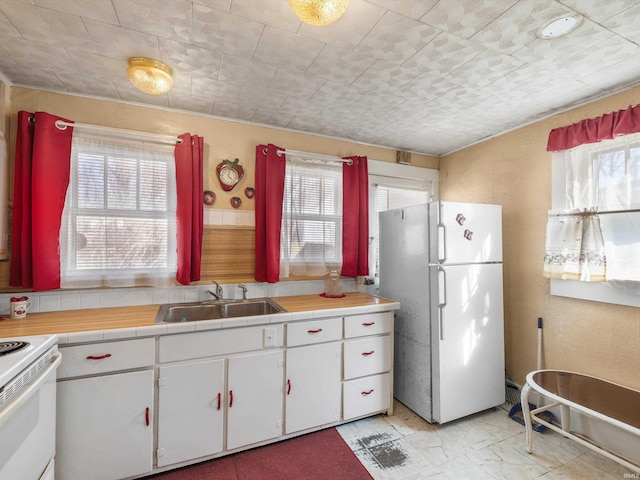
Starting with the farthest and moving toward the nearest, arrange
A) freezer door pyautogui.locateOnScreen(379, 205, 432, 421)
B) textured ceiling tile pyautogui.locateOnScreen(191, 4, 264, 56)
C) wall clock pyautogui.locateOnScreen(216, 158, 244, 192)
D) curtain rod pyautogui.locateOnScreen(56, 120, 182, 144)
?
wall clock pyautogui.locateOnScreen(216, 158, 244, 192) → freezer door pyautogui.locateOnScreen(379, 205, 432, 421) → curtain rod pyautogui.locateOnScreen(56, 120, 182, 144) → textured ceiling tile pyautogui.locateOnScreen(191, 4, 264, 56)

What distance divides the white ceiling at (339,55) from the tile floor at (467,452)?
2474mm

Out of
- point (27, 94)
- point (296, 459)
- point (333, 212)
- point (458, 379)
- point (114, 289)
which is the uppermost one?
point (27, 94)

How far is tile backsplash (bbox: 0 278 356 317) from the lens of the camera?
6.65 ft

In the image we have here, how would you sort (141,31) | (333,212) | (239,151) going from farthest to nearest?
1. (333,212)
2. (239,151)
3. (141,31)

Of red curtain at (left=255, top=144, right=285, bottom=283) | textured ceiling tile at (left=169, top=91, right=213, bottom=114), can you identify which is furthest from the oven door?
textured ceiling tile at (left=169, top=91, right=213, bottom=114)

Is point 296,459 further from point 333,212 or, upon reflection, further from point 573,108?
point 573,108

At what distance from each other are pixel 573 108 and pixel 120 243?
3.58m

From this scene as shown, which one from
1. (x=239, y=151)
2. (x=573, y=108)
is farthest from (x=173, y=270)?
(x=573, y=108)

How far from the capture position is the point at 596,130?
2.09 m

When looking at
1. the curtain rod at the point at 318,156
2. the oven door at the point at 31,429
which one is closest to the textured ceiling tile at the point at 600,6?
the curtain rod at the point at 318,156

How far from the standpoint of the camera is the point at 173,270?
2.32m

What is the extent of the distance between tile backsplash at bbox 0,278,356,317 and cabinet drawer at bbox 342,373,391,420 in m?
0.93

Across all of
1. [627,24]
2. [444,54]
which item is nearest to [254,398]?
[444,54]

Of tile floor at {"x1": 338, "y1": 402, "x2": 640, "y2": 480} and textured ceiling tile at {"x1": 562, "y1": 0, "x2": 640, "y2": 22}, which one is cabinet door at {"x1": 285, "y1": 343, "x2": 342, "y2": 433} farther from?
textured ceiling tile at {"x1": 562, "y1": 0, "x2": 640, "y2": 22}
